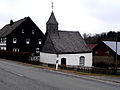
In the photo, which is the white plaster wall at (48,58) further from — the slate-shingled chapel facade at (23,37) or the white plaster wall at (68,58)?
the slate-shingled chapel facade at (23,37)

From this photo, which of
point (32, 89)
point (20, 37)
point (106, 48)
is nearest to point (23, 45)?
point (20, 37)

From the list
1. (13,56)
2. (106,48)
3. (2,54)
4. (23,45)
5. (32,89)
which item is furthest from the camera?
(23,45)

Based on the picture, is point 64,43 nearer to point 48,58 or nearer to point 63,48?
point 63,48

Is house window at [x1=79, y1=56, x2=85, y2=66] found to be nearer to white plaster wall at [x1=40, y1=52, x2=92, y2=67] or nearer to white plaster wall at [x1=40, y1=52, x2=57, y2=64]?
white plaster wall at [x1=40, y1=52, x2=92, y2=67]

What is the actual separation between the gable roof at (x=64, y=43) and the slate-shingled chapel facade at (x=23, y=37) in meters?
19.9

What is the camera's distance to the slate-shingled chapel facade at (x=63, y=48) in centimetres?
3544

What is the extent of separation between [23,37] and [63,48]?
2463 cm

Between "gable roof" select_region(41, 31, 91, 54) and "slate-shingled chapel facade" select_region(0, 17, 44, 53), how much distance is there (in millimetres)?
19887

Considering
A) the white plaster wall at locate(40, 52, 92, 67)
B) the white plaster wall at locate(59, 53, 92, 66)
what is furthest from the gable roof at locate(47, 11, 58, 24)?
the white plaster wall at locate(59, 53, 92, 66)

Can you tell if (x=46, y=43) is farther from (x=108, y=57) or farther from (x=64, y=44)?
(x=108, y=57)

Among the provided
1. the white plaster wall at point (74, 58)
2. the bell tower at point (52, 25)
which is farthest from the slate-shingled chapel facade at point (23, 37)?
the white plaster wall at point (74, 58)

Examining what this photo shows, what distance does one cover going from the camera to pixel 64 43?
37.5m

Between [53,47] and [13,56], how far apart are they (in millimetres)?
10677

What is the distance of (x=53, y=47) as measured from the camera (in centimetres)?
3534
